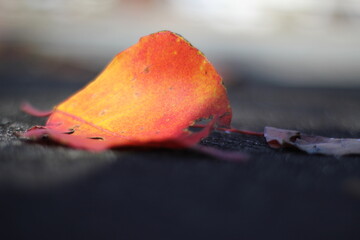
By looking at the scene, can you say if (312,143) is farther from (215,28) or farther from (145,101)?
(215,28)

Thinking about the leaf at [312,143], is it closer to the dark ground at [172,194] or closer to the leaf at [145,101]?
the dark ground at [172,194]

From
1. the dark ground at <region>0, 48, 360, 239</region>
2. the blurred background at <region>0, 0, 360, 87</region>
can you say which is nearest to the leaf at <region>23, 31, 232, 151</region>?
the dark ground at <region>0, 48, 360, 239</region>

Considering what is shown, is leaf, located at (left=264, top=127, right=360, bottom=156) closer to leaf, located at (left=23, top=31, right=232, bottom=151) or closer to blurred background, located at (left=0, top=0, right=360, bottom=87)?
leaf, located at (left=23, top=31, right=232, bottom=151)

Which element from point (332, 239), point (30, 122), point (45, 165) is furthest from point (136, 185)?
point (30, 122)

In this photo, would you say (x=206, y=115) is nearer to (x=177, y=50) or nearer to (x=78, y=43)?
(x=177, y=50)

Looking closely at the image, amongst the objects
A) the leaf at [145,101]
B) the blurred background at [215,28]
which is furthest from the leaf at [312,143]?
the blurred background at [215,28]

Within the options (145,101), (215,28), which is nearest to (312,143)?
(145,101)
